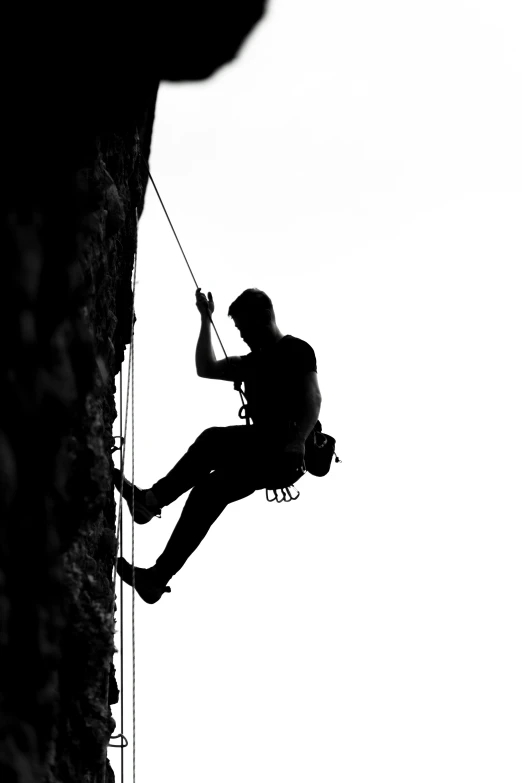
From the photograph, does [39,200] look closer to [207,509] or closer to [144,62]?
[144,62]

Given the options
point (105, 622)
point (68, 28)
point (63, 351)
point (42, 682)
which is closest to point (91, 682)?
point (105, 622)

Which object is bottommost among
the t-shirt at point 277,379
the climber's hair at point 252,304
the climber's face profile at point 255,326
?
the t-shirt at point 277,379

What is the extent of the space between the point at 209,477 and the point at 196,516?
24 cm

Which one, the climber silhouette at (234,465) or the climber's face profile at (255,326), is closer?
the climber silhouette at (234,465)

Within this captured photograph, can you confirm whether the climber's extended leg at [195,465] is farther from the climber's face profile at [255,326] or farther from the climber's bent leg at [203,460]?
the climber's face profile at [255,326]

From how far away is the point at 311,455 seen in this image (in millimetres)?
7375

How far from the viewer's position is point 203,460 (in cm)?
694

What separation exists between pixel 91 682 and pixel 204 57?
2.99m

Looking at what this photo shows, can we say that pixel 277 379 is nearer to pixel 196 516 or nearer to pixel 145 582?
pixel 196 516

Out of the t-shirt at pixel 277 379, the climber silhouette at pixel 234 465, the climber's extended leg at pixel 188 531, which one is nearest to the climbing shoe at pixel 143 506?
the climber silhouette at pixel 234 465

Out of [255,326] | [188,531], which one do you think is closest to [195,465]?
[188,531]

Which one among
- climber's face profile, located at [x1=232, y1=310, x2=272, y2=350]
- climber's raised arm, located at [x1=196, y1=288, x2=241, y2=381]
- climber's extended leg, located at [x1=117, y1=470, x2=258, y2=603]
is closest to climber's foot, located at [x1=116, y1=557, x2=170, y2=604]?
climber's extended leg, located at [x1=117, y1=470, x2=258, y2=603]

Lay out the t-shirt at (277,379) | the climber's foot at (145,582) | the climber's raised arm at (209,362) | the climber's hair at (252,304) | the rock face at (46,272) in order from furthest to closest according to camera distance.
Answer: the climber's raised arm at (209,362) → the climber's hair at (252,304) → the t-shirt at (277,379) → the climber's foot at (145,582) → the rock face at (46,272)

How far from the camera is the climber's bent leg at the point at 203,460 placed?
692cm
